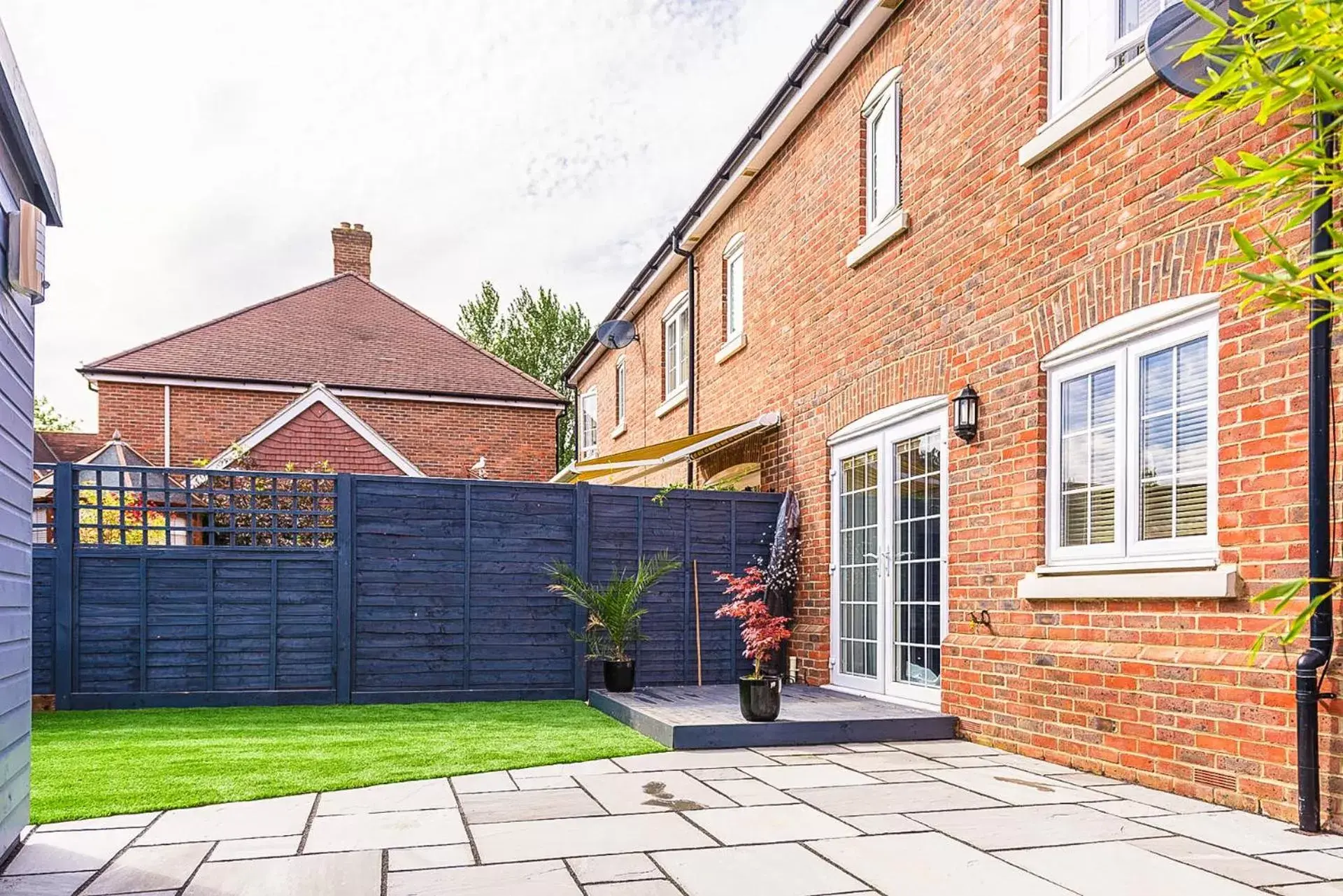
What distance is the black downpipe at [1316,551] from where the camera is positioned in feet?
14.0

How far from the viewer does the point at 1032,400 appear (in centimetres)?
639

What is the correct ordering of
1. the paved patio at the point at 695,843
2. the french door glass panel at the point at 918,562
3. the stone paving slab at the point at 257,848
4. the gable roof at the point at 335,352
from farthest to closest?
the gable roof at the point at 335,352 → the french door glass panel at the point at 918,562 → the stone paving slab at the point at 257,848 → the paved patio at the point at 695,843

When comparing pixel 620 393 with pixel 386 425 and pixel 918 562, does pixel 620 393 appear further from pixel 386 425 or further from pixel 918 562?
pixel 918 562

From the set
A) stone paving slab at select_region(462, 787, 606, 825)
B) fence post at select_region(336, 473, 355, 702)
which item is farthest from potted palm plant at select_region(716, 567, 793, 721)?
fence post at select_region(336, 473, 355, 702)

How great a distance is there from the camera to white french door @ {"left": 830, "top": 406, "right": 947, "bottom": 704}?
768 centimetres

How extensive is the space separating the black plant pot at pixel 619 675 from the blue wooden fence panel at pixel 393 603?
35 cm

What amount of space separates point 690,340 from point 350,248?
1399cm

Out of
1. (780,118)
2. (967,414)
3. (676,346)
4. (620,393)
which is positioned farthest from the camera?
(620,393)

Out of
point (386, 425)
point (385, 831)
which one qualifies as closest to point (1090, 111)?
point (385, 831)

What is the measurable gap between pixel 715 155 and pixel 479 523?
5.51 m

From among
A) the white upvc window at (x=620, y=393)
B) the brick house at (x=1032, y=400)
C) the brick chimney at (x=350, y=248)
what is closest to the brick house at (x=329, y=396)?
the brick chimney at (x=350, y=248)

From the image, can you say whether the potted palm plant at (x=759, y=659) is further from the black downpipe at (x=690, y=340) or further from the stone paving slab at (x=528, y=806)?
the black downpipe at (x=690, y=340)

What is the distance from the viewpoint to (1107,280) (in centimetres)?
573

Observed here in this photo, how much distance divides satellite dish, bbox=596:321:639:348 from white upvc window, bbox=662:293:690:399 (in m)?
1.68
